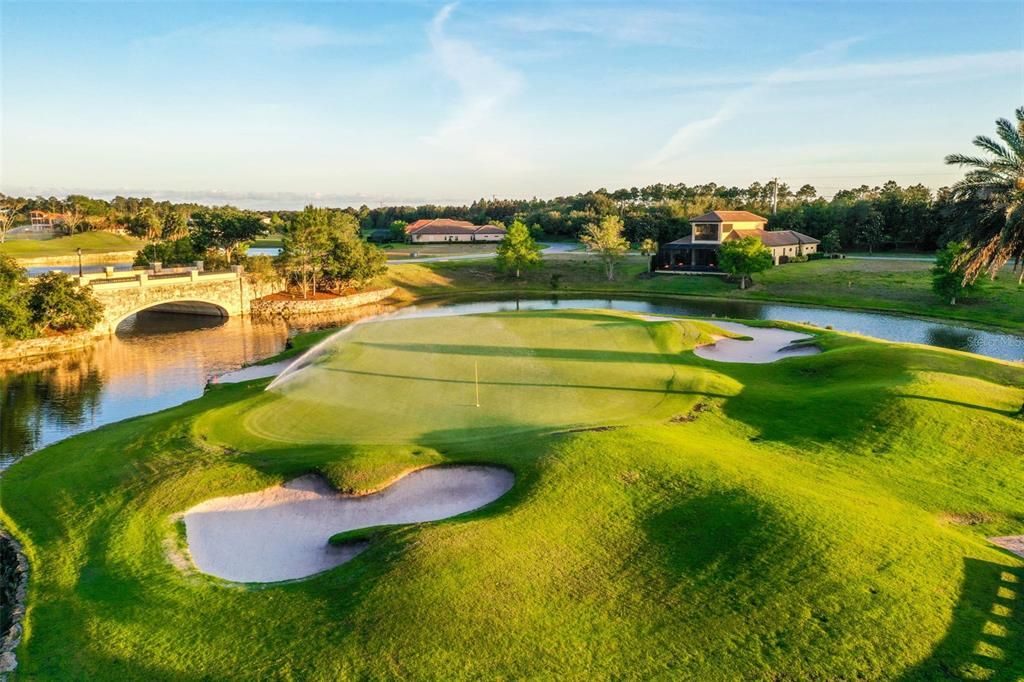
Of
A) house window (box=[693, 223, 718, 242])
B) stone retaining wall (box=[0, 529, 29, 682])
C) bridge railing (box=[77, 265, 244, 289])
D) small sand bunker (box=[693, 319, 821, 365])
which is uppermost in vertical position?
house window (box=[693, 223, 718, 242])

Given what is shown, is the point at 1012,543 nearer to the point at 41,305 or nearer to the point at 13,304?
the point at 13,304

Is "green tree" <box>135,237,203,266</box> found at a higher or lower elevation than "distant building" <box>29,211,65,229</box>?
lower

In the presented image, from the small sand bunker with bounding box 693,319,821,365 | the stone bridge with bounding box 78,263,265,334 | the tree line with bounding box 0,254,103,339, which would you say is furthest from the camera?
the stone bridge with bounding box 78,263,265,334

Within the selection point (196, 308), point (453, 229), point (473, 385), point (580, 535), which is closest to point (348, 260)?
point (196, 308)

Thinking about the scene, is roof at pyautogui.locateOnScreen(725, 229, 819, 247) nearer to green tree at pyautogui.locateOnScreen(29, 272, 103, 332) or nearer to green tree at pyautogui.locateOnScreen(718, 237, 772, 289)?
green tree at pyautogui.locateOnScreen(718, 237, 772, 289)

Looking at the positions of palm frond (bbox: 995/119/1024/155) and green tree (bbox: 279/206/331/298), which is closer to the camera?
palm frond (bbox: 995/119/1024/155)

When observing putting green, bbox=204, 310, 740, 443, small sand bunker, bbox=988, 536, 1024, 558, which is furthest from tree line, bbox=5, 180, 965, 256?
small sand bunker, bbox=988, 536, 1024, 558

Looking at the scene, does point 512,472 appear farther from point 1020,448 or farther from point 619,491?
point 1020,448

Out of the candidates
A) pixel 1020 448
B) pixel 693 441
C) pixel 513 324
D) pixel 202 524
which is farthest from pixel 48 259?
pixel 1020 448
